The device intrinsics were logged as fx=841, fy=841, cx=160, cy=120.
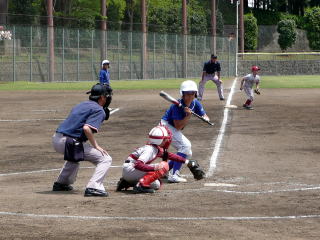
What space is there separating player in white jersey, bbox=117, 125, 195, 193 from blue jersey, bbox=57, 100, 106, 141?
832 mm

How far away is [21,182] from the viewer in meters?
13.2

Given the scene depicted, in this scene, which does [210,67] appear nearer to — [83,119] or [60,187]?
[60,187]

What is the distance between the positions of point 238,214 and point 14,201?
2947 mm

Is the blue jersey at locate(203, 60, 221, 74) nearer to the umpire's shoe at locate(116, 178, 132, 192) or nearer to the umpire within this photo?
the umpire's shoe at locate(116, 178, 132, 192)

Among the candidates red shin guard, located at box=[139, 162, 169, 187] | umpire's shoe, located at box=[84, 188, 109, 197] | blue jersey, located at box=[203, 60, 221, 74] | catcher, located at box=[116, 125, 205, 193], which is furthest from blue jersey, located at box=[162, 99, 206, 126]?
blue jersey, located at box=[203, 60, 221, 74]

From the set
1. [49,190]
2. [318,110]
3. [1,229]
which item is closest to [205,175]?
[49,190]

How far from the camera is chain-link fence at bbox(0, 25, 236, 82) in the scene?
173 feet

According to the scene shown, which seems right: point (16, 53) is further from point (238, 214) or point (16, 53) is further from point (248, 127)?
point (238, 214)

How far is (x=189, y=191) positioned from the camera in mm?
11836

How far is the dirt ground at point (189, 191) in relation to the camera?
352 inches

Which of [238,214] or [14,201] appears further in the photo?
[14,201]

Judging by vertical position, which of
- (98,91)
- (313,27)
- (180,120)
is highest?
(313,27)

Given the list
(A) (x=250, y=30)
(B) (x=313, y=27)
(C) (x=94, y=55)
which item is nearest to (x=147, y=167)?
(C) (x=94, y=55)

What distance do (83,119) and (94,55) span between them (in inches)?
1971
